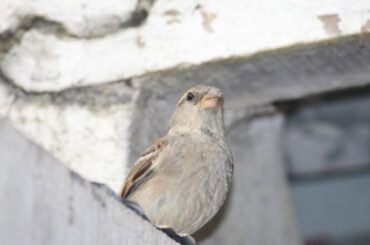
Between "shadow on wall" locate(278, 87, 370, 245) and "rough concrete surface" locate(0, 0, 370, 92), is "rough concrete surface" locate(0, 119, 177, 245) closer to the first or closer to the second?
"rough concrete surface" locate(0, 0, 370, 92)

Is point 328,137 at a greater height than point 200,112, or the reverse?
point 200,112

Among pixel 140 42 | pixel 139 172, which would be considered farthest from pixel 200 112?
pixel 139 172

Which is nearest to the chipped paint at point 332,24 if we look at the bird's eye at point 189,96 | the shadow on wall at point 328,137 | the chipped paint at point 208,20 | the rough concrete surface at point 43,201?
the chipped paint at point 208,20

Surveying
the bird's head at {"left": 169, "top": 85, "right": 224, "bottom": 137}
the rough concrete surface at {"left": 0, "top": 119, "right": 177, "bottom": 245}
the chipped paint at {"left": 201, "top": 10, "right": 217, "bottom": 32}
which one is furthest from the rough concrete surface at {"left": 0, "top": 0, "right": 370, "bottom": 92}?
the rough concrete surface at {"left": 0, "top": 119, "right": 177, "bottom": 245}

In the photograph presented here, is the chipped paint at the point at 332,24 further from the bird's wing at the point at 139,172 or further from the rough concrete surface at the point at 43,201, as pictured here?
the rough concrete surface at the point at 43,201

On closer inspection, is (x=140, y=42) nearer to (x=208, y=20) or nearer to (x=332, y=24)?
(x=208, y=20)
